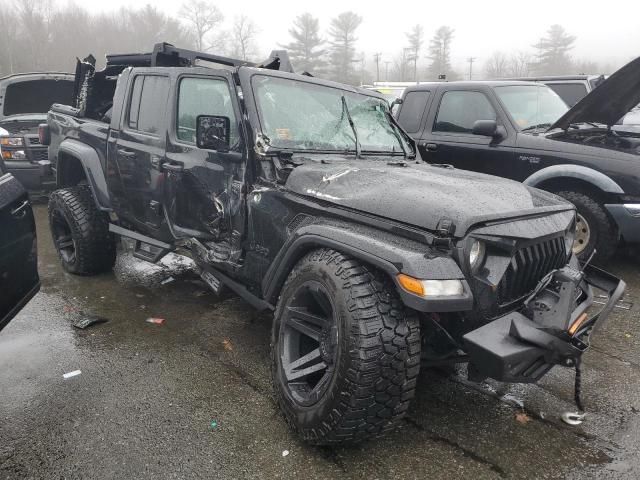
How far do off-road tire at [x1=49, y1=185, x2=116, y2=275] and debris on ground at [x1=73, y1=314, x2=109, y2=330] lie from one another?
88cm

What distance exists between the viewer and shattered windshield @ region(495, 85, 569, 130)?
5.63 m

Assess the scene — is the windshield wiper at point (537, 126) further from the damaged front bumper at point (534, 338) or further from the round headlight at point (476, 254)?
the round headlight at point (476, 254)

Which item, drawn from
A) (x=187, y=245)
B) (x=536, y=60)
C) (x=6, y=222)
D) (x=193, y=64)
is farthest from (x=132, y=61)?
(x=536, y=60)

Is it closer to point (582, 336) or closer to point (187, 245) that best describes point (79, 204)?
point (187, 245)

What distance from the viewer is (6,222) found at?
2629 millimetres

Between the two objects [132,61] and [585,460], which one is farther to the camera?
[132,61]

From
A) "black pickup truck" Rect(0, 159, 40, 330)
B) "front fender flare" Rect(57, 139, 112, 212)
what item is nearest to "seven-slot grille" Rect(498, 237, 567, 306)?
"black pickup truck" Rect(0, 159, 40, 330)

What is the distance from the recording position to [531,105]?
5.85 m

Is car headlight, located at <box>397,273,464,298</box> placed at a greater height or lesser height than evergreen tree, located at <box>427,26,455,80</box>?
lesser

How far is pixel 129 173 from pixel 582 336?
11.8 ft

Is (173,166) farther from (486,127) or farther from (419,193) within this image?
(486,127)

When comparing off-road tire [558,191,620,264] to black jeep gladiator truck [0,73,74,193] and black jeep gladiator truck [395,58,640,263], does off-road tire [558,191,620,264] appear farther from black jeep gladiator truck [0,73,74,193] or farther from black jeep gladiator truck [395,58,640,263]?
black jeep gladiator truck [0,73,74,193]

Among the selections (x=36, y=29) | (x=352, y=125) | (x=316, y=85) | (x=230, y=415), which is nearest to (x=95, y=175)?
(x=316, y=85)

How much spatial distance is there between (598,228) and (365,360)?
12.3 ft
